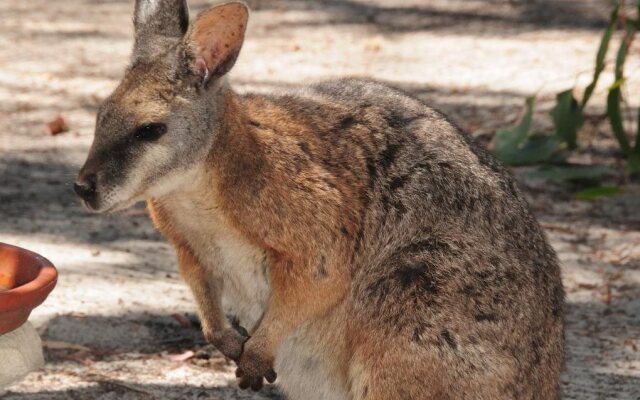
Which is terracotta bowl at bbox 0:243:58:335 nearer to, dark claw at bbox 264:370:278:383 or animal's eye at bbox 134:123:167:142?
animal's eye at bbox 134:123:167:142

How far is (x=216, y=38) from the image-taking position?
3.95 m

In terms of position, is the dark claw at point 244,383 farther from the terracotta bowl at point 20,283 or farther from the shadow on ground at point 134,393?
the terracotta bowl at point 20,283

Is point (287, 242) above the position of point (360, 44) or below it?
above

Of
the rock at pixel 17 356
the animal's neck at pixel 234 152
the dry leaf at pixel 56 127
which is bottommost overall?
the dry leaf at pixel 56 127

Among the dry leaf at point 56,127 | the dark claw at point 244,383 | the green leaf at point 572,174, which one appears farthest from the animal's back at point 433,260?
the dry leaf at point 56,127

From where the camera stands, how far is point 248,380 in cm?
430

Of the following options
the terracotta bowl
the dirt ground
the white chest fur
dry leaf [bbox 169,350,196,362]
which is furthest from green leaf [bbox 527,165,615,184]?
→ the terracotta bowl

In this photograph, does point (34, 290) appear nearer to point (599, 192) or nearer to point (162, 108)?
point (162, 108)

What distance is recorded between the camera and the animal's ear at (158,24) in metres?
4.06

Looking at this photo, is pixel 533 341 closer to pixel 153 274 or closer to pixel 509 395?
pixel 509 395

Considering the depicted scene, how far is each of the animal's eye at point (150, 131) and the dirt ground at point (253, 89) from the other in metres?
1.16

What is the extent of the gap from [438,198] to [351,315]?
0.49m

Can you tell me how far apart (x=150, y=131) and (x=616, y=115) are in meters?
3.52

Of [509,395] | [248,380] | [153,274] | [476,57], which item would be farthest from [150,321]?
[476,57]
